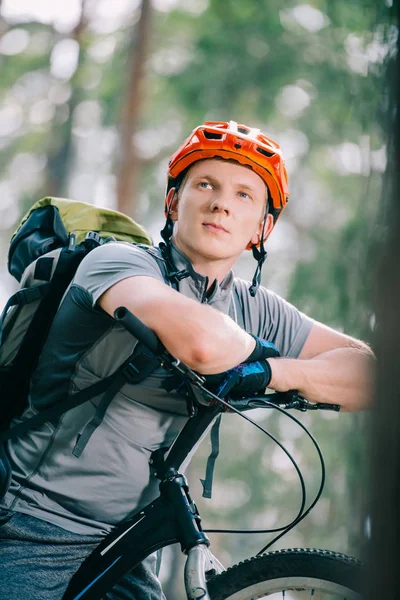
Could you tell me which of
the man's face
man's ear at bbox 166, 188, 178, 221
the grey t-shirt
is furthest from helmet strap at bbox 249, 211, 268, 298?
the grey t-shirt

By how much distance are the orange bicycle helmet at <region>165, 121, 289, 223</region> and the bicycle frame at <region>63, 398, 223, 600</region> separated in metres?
1.19

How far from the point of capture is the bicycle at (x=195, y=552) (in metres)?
2.41

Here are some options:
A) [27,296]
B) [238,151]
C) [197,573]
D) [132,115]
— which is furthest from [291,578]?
[132,115]

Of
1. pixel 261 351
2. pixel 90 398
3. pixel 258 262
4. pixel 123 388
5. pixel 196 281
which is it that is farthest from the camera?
pixel 258 262

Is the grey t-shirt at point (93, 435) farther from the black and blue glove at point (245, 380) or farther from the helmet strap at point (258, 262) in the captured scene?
the helmet strap at point (258, 262)

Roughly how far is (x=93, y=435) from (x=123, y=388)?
216mm

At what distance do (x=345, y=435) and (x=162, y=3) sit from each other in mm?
9114

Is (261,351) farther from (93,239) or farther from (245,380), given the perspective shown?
(93,239)

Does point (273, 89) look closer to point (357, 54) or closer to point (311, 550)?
point (357, 54)

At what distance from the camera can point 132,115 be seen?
13.0 m

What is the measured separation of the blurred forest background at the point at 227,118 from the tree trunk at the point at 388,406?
365 inches

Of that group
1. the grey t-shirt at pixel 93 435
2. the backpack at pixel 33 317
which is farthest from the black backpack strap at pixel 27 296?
the grey t-shirt at pixel 93 435

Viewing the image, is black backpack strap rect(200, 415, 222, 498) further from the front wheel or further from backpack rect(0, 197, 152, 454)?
backpack rect(0, 197, 152, 454)

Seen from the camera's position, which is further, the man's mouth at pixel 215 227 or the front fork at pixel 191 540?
the man's mouth at pixel 215 227
